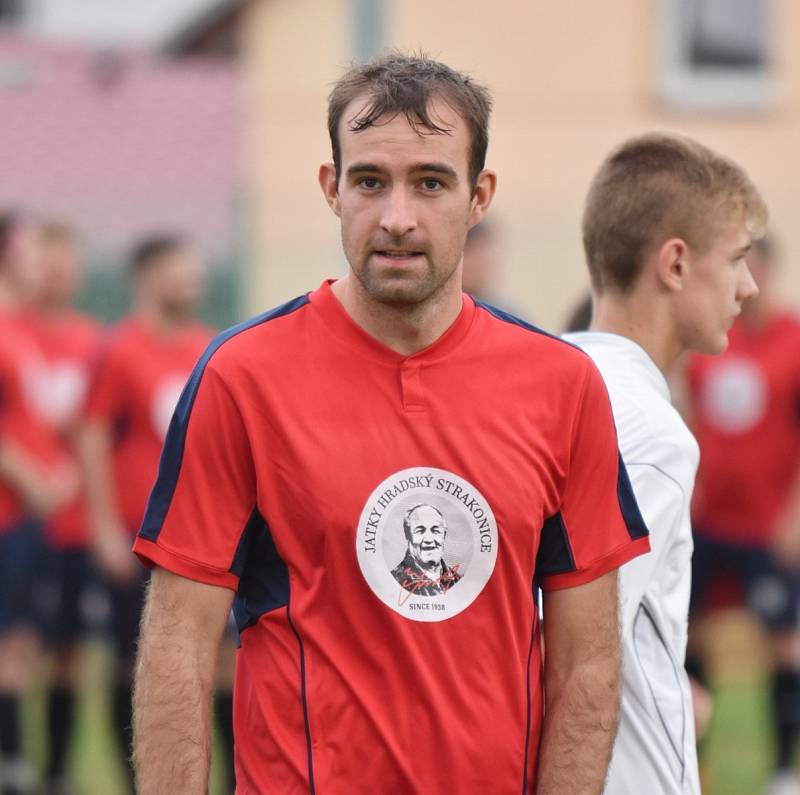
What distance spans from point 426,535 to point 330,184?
643 millimetres

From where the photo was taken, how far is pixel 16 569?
750 cm

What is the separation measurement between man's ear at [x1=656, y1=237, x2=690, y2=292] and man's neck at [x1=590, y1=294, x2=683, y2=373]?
0.05 meters

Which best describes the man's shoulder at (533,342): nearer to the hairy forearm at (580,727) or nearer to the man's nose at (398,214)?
the man's nose at (398,214)

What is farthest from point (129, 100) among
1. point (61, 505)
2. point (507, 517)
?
point (507, 517)

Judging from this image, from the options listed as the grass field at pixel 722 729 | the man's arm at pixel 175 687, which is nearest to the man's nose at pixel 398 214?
the man's arm at pixel 175 687

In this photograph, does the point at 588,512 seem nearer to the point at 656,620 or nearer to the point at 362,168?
the point at 656,620

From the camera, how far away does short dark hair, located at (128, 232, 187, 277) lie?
7.84 metres

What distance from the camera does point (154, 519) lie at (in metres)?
2.88

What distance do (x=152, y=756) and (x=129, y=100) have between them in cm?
1001

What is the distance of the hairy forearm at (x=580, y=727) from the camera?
9.72 feet

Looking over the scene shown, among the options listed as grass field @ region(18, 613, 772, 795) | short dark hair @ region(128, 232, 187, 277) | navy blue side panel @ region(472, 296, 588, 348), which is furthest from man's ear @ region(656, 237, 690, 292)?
short dark hair @ region(128, 232, 187, 277)

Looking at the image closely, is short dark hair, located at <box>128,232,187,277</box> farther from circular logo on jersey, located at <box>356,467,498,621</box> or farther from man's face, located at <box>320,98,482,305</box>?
circular logo on jersey, located at <box>356,467,498,621</box>

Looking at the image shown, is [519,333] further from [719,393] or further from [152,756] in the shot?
[719,393]

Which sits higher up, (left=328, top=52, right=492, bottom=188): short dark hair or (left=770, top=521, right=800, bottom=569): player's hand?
(left=328, top=52, right=492, bottom=188): short dark hair
